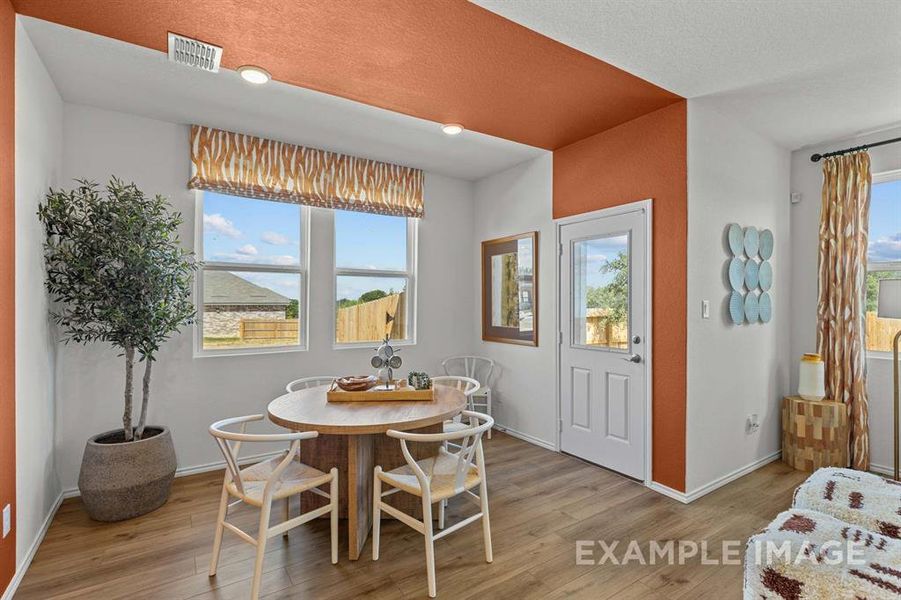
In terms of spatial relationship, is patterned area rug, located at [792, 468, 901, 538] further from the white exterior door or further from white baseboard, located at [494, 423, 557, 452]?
white baseboard, located at [494, 423, 557, 452]

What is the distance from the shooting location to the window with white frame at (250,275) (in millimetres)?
3531

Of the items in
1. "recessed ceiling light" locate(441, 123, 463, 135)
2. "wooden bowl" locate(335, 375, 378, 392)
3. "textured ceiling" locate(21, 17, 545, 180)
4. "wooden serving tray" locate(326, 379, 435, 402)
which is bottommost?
"wooden serving tray" locate(326, 379, 435, 402)

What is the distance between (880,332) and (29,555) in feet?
19.4

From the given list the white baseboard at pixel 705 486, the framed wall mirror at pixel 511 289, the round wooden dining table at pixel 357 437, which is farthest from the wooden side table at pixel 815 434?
the round wooden dining table at pixel 357 437

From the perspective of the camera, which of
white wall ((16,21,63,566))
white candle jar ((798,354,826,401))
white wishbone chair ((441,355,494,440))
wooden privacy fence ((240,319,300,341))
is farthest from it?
white wishbone chair ((441,355,494,440))

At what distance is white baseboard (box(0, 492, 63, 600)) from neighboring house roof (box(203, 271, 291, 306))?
161 cm

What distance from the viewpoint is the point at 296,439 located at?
201cm

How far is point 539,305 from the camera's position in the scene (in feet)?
13.6

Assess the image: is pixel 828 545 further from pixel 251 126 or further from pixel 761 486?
pixel 251 126

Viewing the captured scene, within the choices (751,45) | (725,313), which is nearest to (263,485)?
(725,313)

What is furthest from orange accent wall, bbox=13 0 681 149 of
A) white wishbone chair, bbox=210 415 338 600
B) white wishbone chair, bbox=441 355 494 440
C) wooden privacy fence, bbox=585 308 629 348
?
white wishbone chair, bbox=441 355 494 440

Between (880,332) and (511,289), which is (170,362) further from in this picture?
(880,332)

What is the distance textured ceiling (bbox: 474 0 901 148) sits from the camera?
203 cm

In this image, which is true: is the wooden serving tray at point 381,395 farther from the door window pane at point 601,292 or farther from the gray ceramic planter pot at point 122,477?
the door window pane at point 601,292
